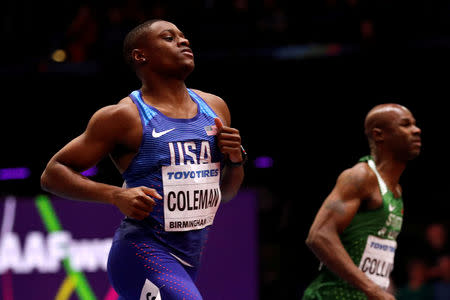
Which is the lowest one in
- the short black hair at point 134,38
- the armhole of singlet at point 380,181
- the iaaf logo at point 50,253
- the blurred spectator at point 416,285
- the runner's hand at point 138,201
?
the blurred spectator at point 416,285

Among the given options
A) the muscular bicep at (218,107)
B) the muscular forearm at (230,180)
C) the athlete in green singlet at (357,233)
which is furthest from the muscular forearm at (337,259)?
the muscular bicep at (218,107)

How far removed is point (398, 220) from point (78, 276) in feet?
12.6

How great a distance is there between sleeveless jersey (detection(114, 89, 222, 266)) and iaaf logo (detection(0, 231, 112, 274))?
4.08 metres

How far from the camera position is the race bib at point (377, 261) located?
152 inches

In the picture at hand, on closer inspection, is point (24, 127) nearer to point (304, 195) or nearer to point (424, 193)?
point (304, 195)

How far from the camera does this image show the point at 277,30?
7648mm

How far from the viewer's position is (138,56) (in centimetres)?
313

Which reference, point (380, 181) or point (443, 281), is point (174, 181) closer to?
point (380, 181)

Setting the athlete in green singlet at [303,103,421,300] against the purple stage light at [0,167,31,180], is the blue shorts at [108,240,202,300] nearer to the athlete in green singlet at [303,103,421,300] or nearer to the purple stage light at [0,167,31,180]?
the athlete in green singlet at [303,103,421,300]

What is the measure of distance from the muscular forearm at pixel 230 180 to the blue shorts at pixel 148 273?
51 centimetres

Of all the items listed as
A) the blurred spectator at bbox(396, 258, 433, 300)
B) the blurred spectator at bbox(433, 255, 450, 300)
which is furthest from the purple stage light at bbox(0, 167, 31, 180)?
the blurred spectator at bbox(433, 255, 450, 300)

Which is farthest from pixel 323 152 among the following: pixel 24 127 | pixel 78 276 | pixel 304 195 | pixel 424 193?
pixel 24 127

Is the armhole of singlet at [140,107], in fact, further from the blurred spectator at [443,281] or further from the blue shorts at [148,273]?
the blurred spectator at [443,281]

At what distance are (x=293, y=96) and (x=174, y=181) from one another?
4851mm
